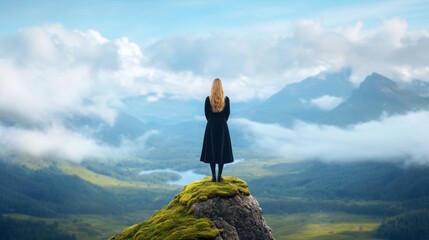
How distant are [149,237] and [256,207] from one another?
10.6 meters

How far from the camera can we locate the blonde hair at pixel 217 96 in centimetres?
4569

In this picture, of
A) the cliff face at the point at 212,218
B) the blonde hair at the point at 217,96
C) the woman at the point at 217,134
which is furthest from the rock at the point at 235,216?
the blonde hair at the point at 217,96

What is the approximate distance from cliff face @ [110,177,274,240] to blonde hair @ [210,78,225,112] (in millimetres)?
7587

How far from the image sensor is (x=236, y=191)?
4488 centimetres

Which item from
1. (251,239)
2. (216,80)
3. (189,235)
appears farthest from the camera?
(216,80)

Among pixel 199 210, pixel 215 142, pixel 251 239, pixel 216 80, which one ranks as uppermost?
pixel 216 80

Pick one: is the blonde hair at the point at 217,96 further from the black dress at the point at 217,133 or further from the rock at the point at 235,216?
the rock at the point at 235,216

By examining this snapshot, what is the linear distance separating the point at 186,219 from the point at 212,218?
238 centimetres

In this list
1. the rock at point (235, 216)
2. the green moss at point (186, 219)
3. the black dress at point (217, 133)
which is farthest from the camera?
the black dress at point (217, 133)

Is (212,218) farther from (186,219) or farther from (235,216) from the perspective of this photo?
(186,219)

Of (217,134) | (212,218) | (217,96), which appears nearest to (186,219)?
(212,218)

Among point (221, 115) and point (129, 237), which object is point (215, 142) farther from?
point (129, 237)

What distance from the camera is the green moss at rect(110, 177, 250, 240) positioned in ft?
131

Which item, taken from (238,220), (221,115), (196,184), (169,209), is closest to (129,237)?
(169,209)
